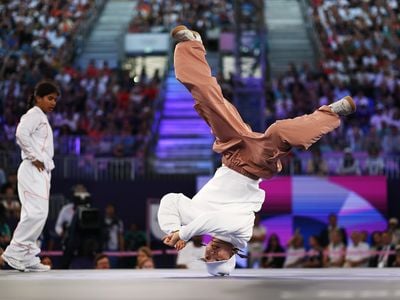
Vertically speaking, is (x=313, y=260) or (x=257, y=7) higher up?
(x=257, y=7)

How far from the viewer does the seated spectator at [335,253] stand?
12.1 meters

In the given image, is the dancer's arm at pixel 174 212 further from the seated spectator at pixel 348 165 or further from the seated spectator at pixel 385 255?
the seated spectator at pixel 348 165

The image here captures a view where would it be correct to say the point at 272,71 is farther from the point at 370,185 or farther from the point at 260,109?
the point at 370,185

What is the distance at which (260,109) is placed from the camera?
16.9m

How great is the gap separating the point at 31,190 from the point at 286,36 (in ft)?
54.4

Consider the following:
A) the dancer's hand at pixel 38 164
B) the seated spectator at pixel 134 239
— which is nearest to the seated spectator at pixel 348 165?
the seated spectator at pixel 134 239

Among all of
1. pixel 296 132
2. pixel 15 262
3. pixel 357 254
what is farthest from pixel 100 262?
pixel 296 132

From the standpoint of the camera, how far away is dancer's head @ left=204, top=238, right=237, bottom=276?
21.0ft

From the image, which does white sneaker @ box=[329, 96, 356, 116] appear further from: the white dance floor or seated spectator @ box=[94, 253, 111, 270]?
seated spectator @ box=[94, 253, 111, 270]

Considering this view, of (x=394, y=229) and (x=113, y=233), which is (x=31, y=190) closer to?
(x=113, y=233)

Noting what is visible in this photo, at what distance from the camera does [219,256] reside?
643cm

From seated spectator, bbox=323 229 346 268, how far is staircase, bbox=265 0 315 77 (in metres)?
8.76

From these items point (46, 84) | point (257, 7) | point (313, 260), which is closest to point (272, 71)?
point (257, 7)

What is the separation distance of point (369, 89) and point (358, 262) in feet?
22.4
